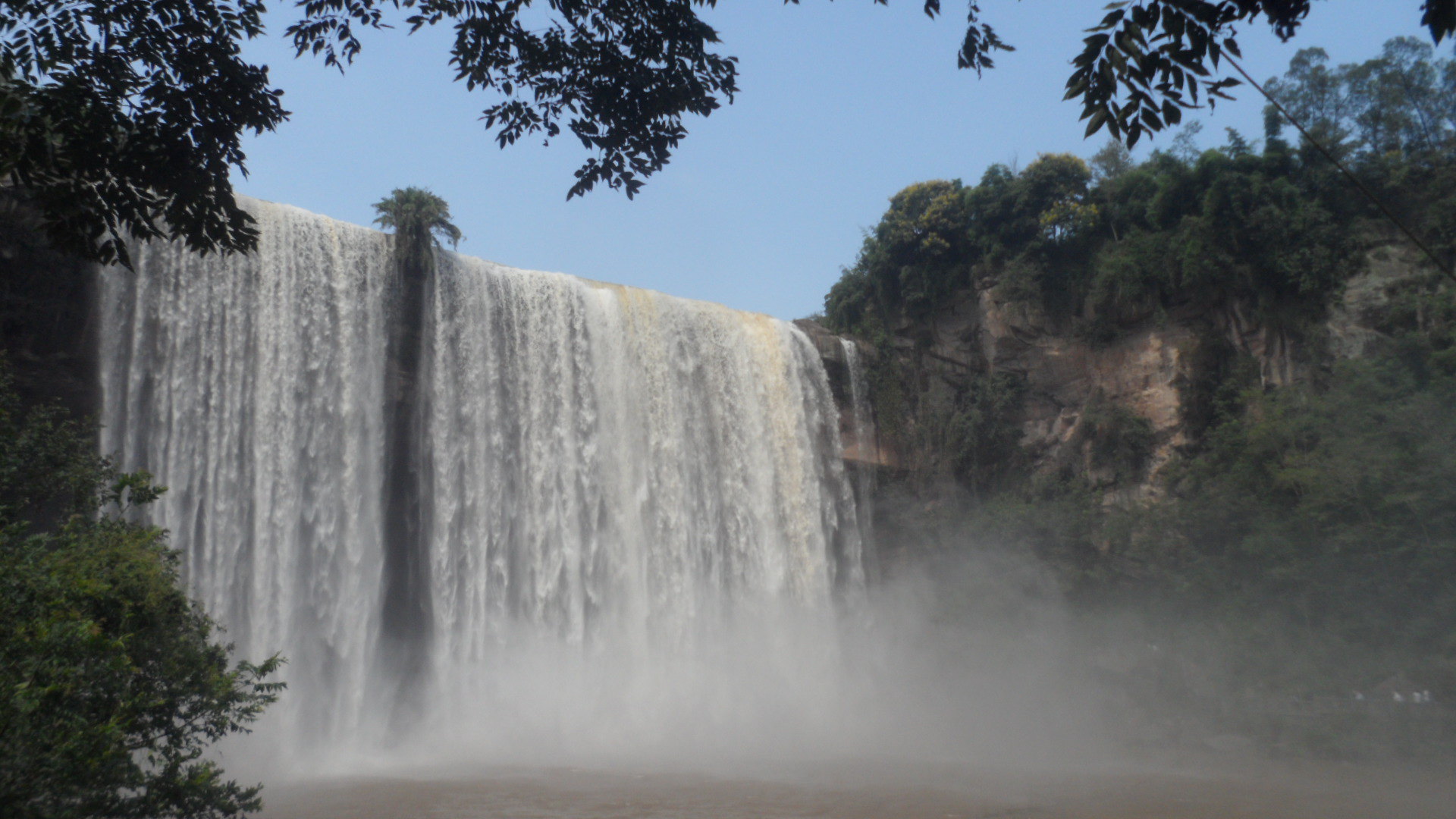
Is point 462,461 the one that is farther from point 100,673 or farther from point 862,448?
point 100,673

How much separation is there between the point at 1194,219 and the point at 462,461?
62.4 feet

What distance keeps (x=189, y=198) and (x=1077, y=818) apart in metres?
13.9

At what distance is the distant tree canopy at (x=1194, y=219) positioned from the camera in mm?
23547

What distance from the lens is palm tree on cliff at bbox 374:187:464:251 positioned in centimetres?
1970

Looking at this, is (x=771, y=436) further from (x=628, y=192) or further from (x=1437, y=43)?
(x=1437, y=43)

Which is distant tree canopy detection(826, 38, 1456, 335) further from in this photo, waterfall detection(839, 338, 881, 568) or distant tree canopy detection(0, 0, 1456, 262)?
distant tree canopy detection(0, 0, 1456, 262)

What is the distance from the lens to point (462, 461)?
66.3 feet

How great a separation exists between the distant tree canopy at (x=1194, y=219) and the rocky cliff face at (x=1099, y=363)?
19.4 inches

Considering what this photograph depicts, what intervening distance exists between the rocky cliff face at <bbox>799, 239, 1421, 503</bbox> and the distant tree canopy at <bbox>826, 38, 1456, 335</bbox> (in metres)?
0.49

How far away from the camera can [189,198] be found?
14.3ft

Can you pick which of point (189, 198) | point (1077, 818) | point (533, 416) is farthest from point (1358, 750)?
point (189, 198)

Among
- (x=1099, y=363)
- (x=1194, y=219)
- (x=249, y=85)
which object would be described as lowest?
(x=249, y=85)

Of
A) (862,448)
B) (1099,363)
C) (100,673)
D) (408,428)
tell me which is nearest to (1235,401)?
→ (1099,363)

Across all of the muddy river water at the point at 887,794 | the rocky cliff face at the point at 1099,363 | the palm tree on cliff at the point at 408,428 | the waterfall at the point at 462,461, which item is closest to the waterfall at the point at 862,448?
the rocky cliff face at the point at 1099,363
